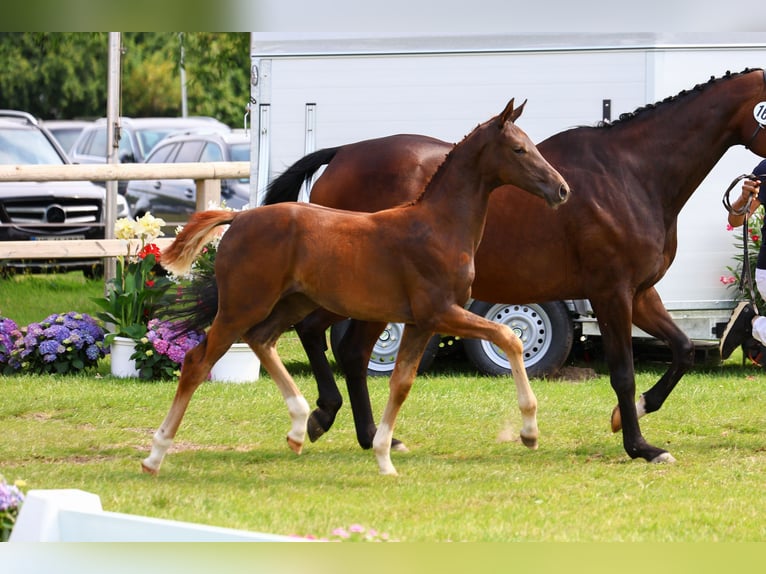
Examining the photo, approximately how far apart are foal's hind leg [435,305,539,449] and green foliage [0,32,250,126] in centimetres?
2666

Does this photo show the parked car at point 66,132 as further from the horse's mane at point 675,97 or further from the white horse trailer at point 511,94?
the horse's mane at point 675,97

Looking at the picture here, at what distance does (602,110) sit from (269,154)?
2.99 meters

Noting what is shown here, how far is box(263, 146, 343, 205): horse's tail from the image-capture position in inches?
318

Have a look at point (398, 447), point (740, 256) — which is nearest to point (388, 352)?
Result: point (740, 256)

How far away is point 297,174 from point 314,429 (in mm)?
1719

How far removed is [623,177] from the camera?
7.30 metres

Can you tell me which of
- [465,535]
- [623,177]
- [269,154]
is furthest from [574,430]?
[269,154]

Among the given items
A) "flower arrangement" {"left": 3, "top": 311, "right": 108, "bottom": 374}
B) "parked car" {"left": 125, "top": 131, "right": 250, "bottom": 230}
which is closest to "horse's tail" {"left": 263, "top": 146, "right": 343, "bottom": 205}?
"flower arrangement" {"left": 3, "top": 311, "right": 108, "bottom": 374}

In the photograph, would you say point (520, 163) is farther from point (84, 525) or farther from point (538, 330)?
point (538, 330)

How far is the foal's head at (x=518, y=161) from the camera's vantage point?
6.29 m

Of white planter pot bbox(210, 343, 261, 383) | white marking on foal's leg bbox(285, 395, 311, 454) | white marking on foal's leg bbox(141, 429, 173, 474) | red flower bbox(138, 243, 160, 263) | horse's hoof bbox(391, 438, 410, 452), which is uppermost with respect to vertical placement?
red flower bbox(138, 243, 160, 263)

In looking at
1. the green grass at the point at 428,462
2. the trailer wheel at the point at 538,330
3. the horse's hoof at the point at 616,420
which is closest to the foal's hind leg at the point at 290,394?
the green grass at the point at 428,462

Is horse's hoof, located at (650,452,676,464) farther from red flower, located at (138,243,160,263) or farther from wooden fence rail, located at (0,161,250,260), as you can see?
wooden fence rail, located at (0,161,250,260)

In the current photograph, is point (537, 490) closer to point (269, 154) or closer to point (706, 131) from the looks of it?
point (706, 131)
